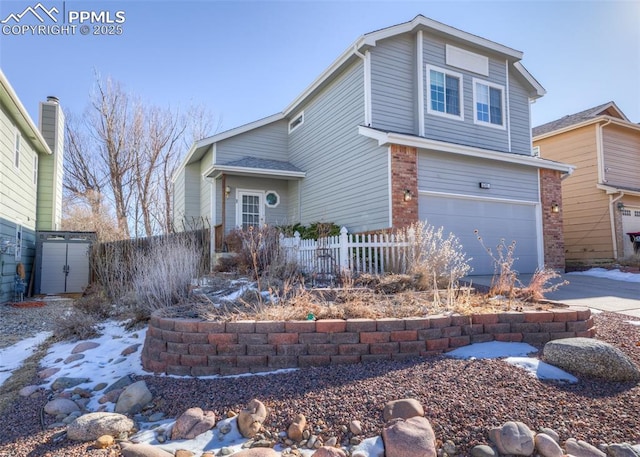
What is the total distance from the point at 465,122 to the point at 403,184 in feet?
10.6

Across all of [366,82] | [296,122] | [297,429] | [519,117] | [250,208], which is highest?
[296,122]

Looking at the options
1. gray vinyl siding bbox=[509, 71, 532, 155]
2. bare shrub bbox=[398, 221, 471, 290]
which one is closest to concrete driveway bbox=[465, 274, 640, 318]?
bare shrub bbox=[398, 221, 471, 290]

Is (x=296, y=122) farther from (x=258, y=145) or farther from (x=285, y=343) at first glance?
(x=285, y=343)

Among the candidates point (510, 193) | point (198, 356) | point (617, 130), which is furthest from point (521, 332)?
point (617, 130)

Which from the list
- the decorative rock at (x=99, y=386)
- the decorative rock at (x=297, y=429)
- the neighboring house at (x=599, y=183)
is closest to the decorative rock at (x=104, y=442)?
the decorative rock at (x=99, y=386)

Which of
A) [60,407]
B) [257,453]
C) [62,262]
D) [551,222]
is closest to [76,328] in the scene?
[60,407]

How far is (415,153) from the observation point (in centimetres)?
823

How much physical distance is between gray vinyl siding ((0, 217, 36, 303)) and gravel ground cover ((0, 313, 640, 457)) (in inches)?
283

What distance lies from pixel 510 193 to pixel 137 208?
17542 mm

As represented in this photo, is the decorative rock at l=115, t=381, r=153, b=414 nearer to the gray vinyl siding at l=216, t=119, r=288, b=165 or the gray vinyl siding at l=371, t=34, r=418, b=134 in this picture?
the gray vinyl siding at l=371, t=34, r=418, b=134

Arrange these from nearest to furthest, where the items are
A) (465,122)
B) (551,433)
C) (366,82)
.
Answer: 1. (551,433)
2. (366,82)
3. (465,122)

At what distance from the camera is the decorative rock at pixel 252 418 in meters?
2.44

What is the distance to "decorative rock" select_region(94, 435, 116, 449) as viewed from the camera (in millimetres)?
2396

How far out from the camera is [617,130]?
1366cm
